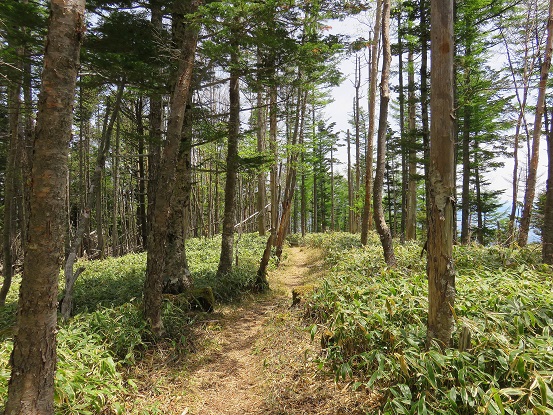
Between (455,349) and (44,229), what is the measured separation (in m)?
3.53

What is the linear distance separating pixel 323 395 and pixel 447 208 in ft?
7.55

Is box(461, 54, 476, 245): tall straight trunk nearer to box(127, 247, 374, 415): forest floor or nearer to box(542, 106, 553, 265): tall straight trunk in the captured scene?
box(542, 106, 553, 265): tall straight trunk

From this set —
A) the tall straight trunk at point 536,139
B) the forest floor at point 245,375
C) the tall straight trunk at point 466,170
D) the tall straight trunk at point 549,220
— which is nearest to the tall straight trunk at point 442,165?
the forest floor at point 245,375

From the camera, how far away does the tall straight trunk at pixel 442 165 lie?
271cm

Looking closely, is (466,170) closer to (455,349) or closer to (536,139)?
(536,139)

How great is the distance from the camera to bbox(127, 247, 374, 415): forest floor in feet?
10.7

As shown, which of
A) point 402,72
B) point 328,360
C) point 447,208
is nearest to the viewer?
point 447,208

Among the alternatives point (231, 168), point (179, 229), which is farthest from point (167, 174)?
point (231, 168)

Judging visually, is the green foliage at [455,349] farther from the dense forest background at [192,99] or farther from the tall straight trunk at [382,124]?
the tall straight trunk at [382,124]

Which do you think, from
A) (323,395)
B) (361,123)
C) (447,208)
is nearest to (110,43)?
(447,208)

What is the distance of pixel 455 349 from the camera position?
2.74 metres

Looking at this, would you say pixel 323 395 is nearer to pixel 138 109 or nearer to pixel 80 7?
pixel 80 7

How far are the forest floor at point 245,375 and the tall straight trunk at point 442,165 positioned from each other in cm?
131

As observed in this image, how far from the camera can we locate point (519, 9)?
11312 millimetres
